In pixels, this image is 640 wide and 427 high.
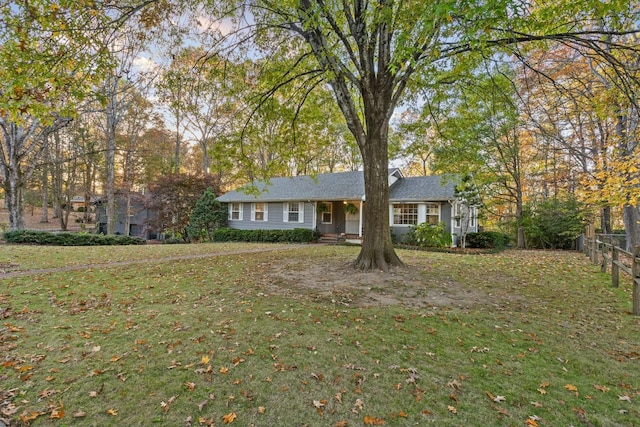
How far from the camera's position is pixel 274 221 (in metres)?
21.6

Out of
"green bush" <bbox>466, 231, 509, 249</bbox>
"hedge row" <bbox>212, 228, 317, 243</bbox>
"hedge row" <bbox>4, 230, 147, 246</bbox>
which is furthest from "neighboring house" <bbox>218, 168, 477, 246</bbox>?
"hedge row" <bbox>4, 230, 147, 246</bbox>

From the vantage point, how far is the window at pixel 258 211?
22250mm

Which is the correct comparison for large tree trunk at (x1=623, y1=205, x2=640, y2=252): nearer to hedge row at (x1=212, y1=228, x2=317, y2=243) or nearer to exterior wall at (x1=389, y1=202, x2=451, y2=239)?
exterior wall at (x1=389, y1=202, x2=451, y2=239)

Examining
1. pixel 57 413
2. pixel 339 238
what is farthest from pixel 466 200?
pixel 57 413

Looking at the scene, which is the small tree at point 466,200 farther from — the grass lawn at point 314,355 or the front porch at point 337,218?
the grass lawn at point 314,355

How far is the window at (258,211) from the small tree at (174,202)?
3.90 m

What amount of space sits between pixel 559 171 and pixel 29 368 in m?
24.6

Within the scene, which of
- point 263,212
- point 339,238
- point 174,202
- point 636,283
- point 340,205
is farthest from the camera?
point 174,202

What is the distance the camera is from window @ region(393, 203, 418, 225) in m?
17.5

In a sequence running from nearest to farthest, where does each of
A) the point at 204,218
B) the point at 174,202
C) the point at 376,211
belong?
1. the point at 376,211
2. the point at 204,218
3. the point at 174,202

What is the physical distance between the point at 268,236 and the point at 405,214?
8337 millimetres

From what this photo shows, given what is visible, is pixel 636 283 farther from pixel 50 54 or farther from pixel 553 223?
pixel 553 223

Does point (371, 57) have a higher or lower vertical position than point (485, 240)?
higher

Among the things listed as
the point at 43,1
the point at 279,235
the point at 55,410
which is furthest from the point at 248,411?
the point at 279,235
